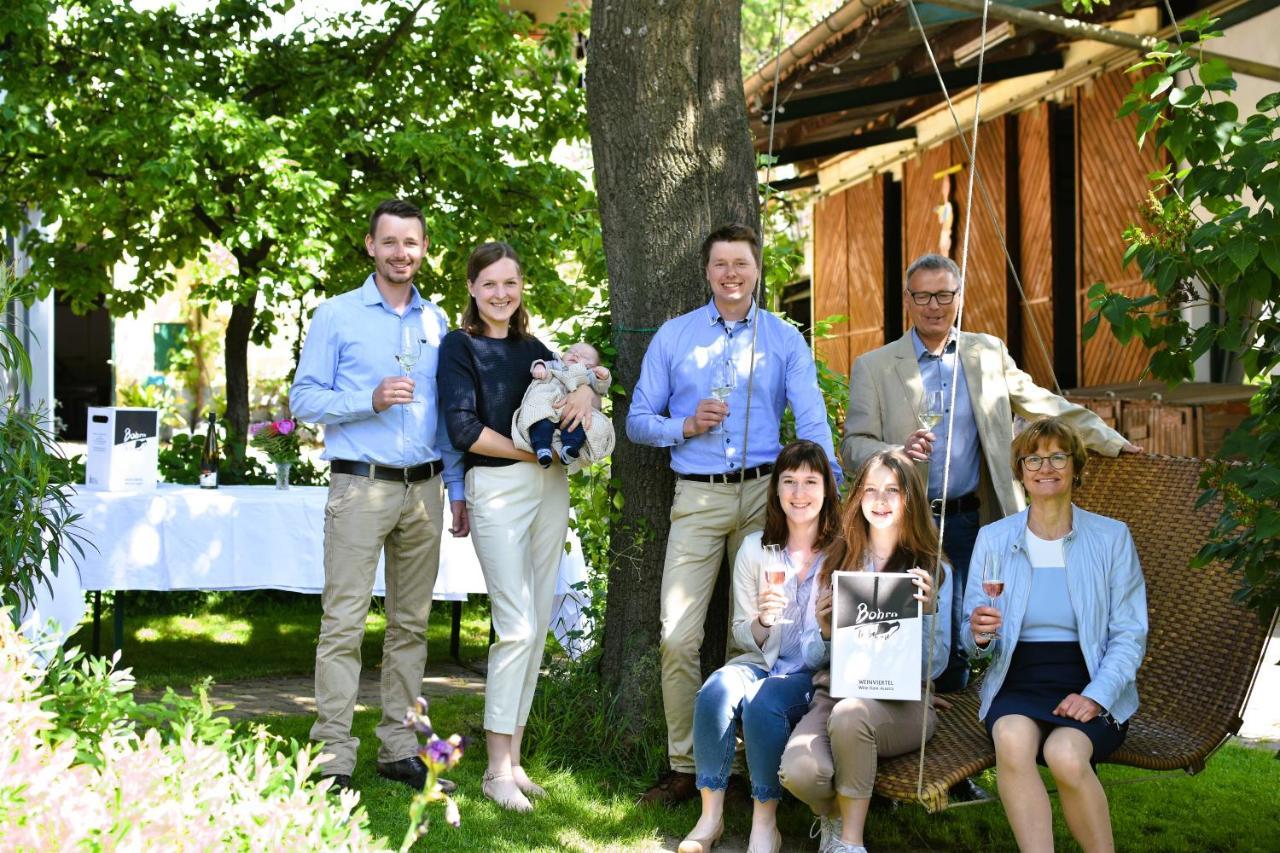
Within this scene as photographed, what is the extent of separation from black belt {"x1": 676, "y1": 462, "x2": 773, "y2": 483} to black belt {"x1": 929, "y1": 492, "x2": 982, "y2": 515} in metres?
0.54

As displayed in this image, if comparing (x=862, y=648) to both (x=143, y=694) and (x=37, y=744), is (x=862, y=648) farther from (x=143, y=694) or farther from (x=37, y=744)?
(x=143, y=694)

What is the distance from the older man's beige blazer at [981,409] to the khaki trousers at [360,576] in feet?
4.73

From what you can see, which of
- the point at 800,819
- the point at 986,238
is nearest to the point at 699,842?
the point at 800,819

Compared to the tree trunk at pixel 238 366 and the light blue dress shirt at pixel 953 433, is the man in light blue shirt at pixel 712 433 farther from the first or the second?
the tree trunk at pixel 238 366

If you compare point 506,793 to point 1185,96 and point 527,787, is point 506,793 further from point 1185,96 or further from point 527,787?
point 1185,96

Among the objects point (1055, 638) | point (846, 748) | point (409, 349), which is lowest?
point (846, 748)

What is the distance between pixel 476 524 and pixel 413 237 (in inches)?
37.5

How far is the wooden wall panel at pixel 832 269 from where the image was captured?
46.8 ft

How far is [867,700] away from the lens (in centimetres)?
374

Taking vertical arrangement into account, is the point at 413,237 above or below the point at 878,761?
above

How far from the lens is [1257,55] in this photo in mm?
7711

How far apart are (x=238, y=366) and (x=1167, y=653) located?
22.7 ft

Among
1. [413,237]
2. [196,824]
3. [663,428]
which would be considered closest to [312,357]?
[413,237]

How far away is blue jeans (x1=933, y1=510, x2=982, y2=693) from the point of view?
4090mm
